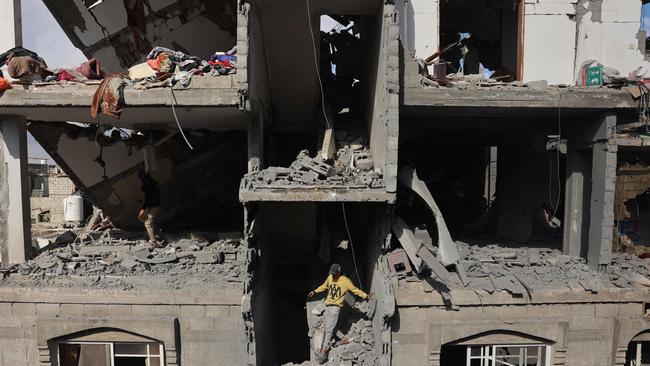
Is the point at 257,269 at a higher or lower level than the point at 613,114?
lower

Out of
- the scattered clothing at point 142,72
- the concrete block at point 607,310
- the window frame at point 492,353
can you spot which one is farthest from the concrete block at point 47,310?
the concrete block at point 607,310

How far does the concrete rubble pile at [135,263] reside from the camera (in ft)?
26.2

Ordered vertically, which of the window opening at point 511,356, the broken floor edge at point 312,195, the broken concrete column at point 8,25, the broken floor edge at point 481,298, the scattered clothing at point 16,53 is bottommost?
the window opening at point 511,356

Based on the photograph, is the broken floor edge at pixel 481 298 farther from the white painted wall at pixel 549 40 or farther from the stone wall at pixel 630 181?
the white painted wall at pixel 549 40

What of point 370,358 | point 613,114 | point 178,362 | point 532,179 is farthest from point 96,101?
point 532,179

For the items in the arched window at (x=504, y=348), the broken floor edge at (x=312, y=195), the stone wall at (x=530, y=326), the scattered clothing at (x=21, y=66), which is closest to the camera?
the broken floor edge at (x=312, y=195)

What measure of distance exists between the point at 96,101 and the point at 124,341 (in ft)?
15.5

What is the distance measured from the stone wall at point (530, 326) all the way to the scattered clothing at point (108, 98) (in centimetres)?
673

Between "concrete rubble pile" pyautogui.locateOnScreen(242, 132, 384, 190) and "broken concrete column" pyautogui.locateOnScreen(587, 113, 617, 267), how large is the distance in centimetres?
459

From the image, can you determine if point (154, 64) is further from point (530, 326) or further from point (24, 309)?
point (530, 326)

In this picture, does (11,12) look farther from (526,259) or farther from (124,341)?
(526,259)

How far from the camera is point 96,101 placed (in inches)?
Answer: 291

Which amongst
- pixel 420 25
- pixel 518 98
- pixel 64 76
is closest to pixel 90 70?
pixel 64 76

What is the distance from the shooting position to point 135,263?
27.5 feet
